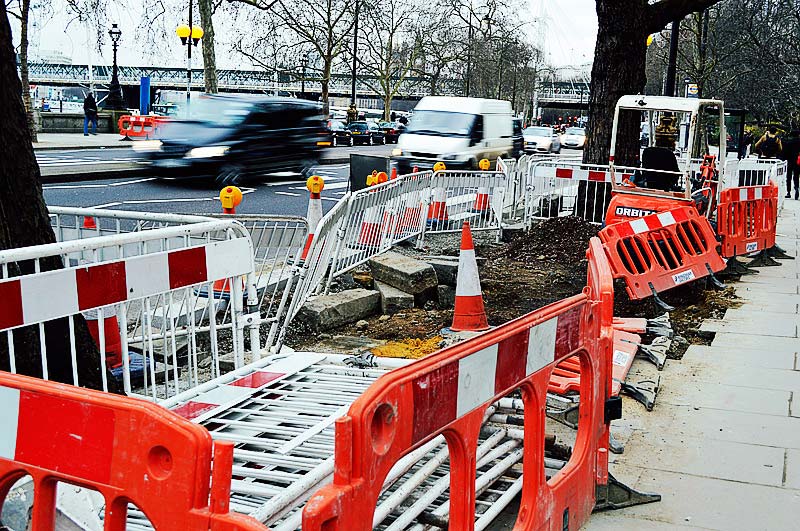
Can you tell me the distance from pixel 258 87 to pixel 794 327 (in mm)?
103442

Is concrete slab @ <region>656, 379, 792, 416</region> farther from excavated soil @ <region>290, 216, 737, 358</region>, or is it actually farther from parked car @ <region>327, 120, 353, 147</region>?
parked car @ <region>327, 120, 353, 147</region>

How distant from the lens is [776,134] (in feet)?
87.2

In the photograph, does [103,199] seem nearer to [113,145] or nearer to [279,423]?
[279,423]

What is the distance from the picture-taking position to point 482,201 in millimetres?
14203

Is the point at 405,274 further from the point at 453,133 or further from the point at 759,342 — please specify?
the point at 453,133

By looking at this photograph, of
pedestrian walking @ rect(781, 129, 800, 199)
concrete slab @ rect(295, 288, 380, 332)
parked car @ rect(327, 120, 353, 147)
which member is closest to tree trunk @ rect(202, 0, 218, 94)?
parked car @ rect(327, 120, 353, 147)

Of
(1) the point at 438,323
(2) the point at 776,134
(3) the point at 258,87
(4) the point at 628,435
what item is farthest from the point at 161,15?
(3) the point at 258,87

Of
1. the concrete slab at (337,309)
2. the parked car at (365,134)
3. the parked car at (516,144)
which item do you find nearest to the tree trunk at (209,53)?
the parked car at (516,144)

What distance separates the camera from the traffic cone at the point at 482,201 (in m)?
14.1

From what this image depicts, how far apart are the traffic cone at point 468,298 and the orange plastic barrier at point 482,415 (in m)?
2.95

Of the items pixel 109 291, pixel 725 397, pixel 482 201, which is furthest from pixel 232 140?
pixel 109 291

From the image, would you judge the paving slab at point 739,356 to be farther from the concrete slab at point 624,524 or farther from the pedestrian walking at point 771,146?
the pedestrian walking at point 771,146

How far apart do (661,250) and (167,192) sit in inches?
479

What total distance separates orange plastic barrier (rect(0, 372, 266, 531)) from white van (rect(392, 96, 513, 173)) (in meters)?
19.4
